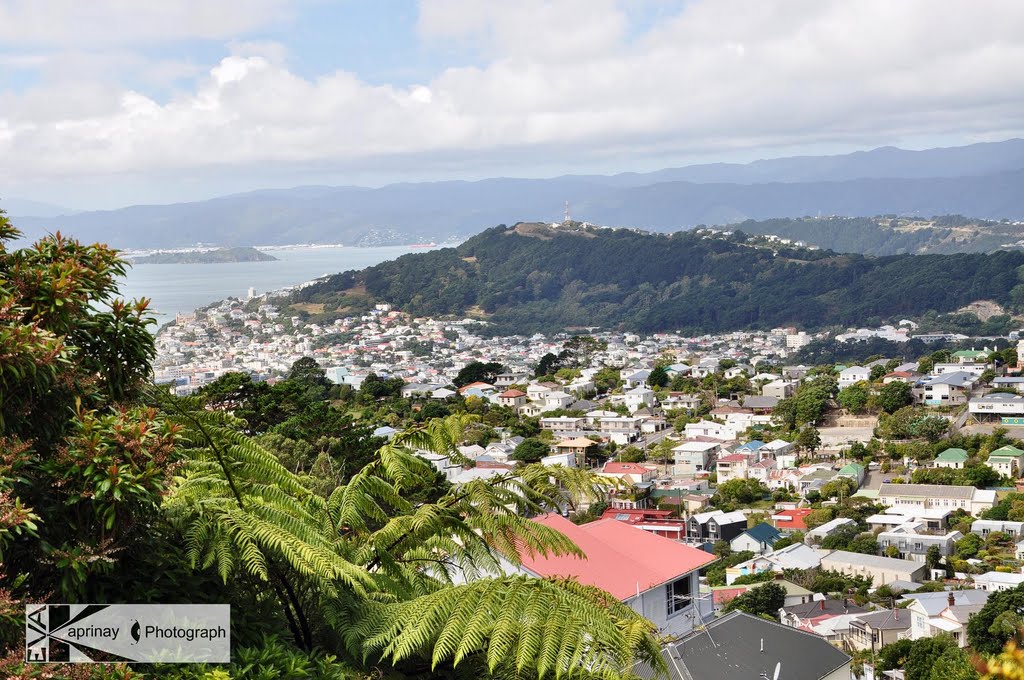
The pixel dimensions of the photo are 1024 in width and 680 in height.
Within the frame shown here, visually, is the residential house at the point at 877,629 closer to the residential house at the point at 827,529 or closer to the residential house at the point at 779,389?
the residential house at the point at 827,529

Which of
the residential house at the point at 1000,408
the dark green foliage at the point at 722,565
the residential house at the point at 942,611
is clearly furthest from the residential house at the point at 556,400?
the residential house at the point at 942,611

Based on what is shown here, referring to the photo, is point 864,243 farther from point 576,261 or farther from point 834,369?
point 834,369

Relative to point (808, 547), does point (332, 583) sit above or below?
above

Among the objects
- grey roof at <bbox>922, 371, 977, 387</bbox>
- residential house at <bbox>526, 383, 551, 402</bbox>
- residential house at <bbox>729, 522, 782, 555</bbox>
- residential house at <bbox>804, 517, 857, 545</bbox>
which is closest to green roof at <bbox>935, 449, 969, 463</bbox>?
residential house at <bbox>804, 517, 857, 545</bbox>

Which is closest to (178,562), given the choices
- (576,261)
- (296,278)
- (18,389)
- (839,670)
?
(18,389)

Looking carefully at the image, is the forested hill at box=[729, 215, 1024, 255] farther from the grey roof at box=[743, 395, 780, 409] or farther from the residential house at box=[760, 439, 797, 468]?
the residential house at box=[760, 439, 797, 468]
